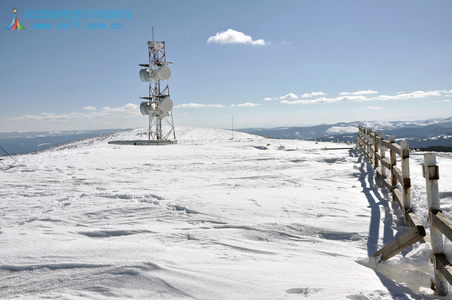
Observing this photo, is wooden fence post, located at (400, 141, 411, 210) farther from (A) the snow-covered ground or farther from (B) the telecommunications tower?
(B) the telecommunications tower

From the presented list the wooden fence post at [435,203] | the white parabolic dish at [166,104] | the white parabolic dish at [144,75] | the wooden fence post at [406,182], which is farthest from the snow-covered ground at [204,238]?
the white parabolic dish at [144,75]

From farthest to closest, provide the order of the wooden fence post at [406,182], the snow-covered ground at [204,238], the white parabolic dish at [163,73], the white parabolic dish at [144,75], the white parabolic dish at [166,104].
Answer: the white parabolic dish at [144,75] < the white parabolic dish at [166,104] < the white parabolic dish at [163,73] < the wooden fence post at [406,182] < the snow-covered ground at [204,238]

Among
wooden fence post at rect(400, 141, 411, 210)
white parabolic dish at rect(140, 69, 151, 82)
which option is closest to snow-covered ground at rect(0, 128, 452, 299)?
wooden fence post at rect(400, 141, 411, 210)

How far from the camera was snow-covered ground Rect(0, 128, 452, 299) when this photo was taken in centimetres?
296

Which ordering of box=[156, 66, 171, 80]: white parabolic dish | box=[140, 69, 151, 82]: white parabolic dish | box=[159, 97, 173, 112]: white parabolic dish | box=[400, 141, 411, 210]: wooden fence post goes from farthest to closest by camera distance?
1. box=[140, 69, 151, 82]: white parabolic dish
2. box=[159, 97, 173, 112]: white parabolic dish
3. box=[156, 66, 171, 80]: white parabolic dish
4. box=[400, 141, 411, 210]: wooden fence post

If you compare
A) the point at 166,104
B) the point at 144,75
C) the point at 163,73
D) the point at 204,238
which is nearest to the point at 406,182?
the point at 204,238

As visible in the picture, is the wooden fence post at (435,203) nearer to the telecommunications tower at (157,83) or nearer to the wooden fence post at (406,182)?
the wooden fence post at (406,182)

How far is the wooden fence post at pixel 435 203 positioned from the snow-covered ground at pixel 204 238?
0.86ft

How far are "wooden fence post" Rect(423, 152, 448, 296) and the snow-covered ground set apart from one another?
262mm

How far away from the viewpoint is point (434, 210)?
3061 millimetres

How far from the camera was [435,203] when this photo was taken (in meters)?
3.05

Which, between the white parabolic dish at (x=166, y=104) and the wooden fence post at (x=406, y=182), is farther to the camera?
the white parabolic dish at (x=166, y=104)

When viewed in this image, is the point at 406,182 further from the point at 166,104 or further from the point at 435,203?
the point at 166,104

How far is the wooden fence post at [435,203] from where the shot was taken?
3.00m
